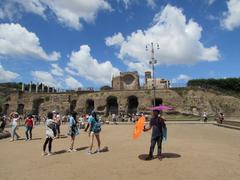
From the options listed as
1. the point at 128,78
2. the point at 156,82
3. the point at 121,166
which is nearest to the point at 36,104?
the point at 128,78

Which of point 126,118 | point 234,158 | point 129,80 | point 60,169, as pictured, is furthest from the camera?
point 129,80

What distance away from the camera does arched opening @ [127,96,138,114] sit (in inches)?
2001

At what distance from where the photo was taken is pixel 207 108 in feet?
150

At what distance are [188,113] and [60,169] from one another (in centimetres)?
4051

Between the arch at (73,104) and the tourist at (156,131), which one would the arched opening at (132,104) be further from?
the tourist at (156,131)

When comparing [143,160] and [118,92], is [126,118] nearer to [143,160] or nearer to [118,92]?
[118,92]

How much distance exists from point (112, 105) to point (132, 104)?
411 cm

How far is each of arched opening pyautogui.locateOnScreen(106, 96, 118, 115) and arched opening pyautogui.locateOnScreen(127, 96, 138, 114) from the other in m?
2.82

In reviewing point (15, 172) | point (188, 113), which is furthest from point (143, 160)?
point (188, 113)

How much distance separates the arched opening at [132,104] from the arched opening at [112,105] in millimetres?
2815

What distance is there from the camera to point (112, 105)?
175 feet

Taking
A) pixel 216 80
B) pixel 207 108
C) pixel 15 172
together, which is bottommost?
pixel 15 172

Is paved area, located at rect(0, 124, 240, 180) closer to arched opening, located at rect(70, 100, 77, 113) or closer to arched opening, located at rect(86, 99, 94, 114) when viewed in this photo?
arched opening, located at rect(86, 99, 94, 114)

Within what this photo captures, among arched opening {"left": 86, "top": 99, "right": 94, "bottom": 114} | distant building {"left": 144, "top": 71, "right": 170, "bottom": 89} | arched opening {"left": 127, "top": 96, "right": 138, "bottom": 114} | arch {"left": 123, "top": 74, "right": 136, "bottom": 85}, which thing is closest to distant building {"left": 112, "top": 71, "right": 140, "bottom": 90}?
arch {"left": 123, "top": 74, "right": 136, "bottom": 85}
